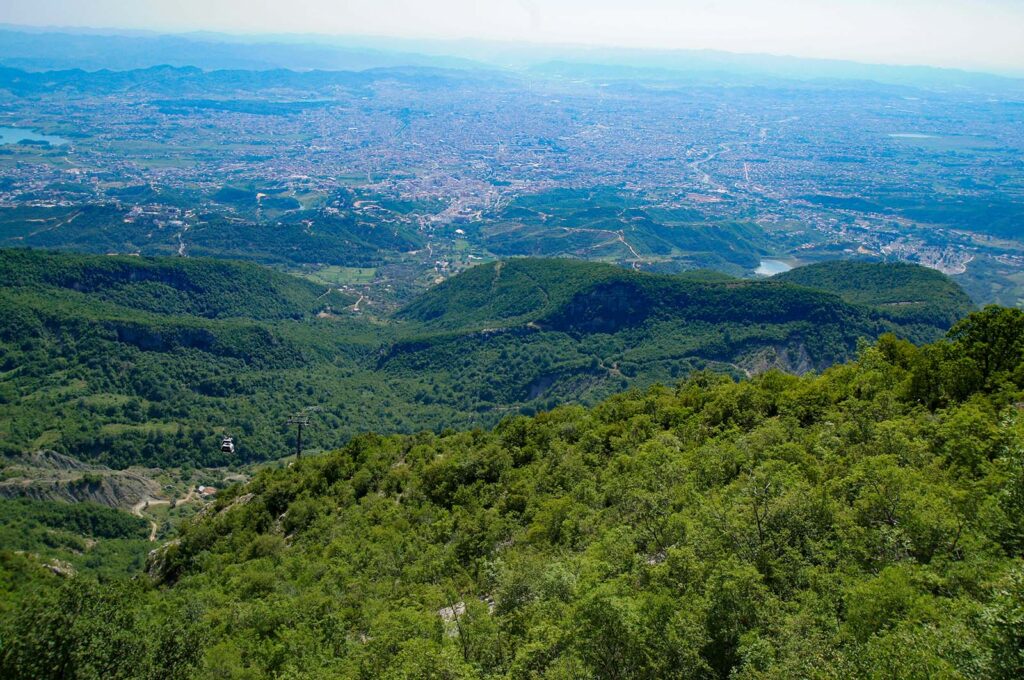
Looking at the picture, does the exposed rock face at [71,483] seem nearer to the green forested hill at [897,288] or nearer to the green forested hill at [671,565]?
the green forested hill at [671,565]

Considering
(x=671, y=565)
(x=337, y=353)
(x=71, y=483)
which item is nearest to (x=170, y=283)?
(x=337, y=353)

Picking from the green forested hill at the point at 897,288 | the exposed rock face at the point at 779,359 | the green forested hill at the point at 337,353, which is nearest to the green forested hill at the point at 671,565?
the exposed rock face at the point at 779,359

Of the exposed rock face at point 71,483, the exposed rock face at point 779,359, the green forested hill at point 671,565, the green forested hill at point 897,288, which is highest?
the green forested hill at point 671,565

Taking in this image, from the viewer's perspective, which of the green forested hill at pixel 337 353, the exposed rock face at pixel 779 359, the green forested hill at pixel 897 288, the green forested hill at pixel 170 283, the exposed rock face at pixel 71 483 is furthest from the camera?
the green forested hill at pixel 170 283

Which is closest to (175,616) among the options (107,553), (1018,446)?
(1018,446)

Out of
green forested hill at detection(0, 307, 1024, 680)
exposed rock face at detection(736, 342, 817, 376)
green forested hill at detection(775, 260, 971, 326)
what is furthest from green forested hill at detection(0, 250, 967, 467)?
green forested hill at detection(0, 307, 1024, 680)
